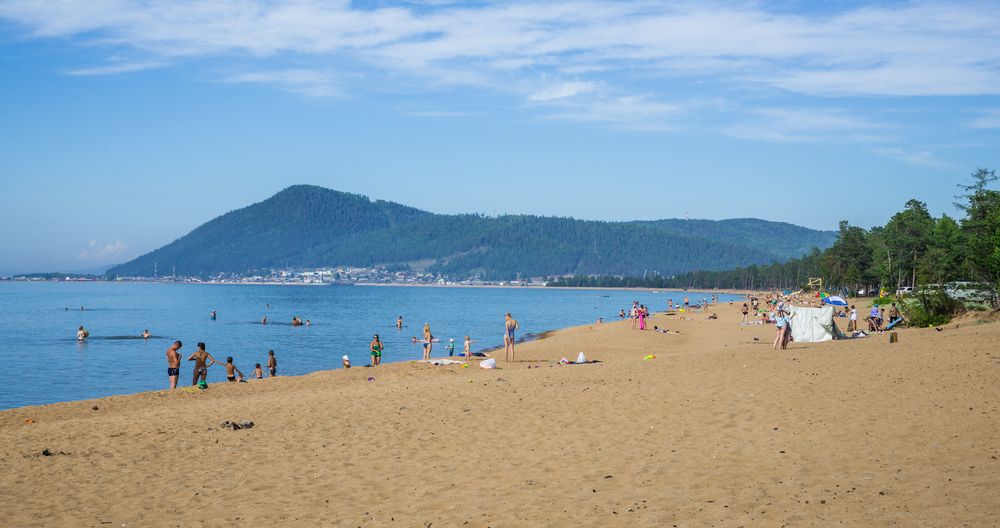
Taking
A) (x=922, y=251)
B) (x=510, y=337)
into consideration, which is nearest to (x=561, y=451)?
(x=510, y=337)

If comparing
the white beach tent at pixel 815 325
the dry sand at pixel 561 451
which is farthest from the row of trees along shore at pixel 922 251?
the dry sand at pixel 561 451

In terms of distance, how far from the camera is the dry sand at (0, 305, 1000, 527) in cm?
844

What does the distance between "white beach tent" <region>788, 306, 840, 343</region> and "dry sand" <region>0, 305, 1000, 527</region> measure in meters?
6.54

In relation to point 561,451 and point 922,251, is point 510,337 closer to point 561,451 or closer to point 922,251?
point 561,451

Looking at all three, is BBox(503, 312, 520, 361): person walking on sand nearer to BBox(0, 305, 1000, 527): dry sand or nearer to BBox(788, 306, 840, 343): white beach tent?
BBox(0, 305, 1000, 527): dry sand

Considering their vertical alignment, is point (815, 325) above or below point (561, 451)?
above

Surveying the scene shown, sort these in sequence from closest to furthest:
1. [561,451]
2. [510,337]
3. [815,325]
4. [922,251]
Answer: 1. [561,451]
2. [815,325]
3. [510,337]
4. [922,251]

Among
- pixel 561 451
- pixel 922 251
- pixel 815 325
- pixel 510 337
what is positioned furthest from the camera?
pixel 922 251

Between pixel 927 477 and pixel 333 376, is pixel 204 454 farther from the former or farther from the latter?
pixel 333 376

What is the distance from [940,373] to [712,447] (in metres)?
6.49

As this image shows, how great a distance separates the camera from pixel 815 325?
82.7 feet

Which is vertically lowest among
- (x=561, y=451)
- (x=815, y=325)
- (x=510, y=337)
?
(x=561, y=451)

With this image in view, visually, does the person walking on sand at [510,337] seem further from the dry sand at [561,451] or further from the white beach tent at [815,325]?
the white beach tent at [815,325]

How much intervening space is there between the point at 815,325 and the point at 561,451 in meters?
16.5
